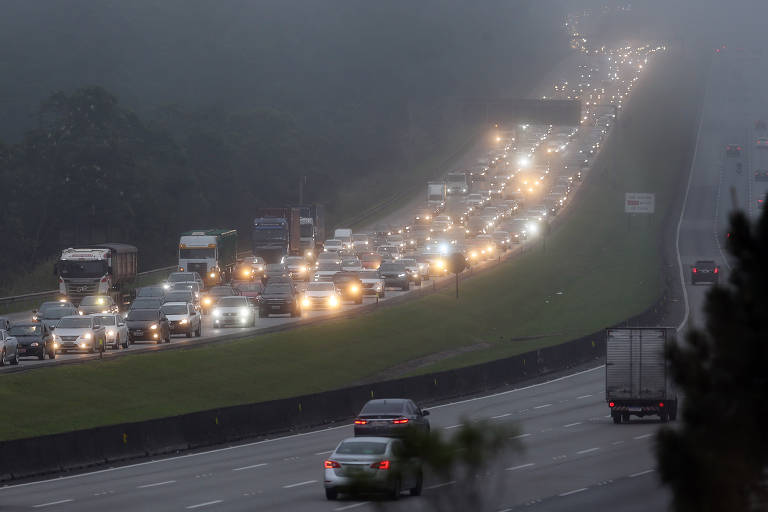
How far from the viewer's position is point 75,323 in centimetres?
4903

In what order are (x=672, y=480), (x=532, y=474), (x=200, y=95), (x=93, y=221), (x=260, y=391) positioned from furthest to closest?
(x=200, y=95)
(x=93, y=221)
(x=260, y=391)
(x=532, y=474)
(x=672, y=480)

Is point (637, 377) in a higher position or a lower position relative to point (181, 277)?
lower

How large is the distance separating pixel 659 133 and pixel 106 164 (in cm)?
7877

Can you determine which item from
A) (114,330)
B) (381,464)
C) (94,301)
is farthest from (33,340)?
(381,464)

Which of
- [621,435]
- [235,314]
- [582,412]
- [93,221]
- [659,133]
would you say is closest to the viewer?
[621,435]

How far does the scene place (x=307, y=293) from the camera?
69.5 m

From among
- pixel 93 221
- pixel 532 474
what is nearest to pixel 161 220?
pixel 93 221

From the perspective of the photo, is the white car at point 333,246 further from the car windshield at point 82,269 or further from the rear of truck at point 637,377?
the rear of truck at point 637,377

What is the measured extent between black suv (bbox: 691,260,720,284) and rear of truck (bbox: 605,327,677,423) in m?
45.2

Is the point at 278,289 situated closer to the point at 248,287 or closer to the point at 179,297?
the point at 179,297

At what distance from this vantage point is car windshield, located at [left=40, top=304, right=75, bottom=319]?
55681 millimetres

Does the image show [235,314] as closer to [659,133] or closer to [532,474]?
[532,474]

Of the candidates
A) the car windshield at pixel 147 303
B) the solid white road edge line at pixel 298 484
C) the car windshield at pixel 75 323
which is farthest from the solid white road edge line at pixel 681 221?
the solid white road edge line at pixel 298 484

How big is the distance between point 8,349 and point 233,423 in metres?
9.81
